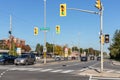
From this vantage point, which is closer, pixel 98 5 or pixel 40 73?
pixel 98 5

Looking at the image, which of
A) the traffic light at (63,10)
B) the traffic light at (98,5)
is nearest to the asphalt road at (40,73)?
the traffic light at (63,10)

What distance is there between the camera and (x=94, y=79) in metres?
24.0

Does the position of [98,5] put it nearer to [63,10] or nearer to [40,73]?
[63,10]

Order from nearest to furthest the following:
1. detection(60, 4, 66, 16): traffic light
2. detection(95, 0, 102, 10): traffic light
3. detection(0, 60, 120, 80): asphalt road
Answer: detection(0, 60, 120, 80): asphalt road < detection(95, 0, 102, 10): traffic light < detection(60, 4, 66, 16): traffic light

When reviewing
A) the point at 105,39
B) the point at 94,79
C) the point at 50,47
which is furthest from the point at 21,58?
the point at 50,47

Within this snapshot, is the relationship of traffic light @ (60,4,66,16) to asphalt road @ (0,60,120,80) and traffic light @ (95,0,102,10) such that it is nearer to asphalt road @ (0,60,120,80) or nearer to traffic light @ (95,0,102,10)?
traffic light @ (95,0,102,10)

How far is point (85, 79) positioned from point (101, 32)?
773 cm

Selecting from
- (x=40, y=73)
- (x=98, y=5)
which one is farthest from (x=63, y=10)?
(x=40, y=73)

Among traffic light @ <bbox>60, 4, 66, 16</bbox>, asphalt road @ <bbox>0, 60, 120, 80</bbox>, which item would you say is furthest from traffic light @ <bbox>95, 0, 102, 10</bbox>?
asphalt road @ <bbox>0, 60, 120, 80</bbox>

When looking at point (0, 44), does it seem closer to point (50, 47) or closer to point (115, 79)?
point (50, 47)

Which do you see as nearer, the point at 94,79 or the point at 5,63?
the point at 94,79

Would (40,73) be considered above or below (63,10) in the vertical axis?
below

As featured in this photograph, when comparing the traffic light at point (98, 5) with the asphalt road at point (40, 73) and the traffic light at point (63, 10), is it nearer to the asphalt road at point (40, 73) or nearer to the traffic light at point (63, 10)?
the traffic light at point (63, 10)

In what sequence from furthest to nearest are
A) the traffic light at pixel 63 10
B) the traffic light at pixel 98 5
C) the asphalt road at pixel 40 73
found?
the traffic light at pixel 63 10 < the traffic light at pixel 98 5 < the asphalt road at pixel 40 73
